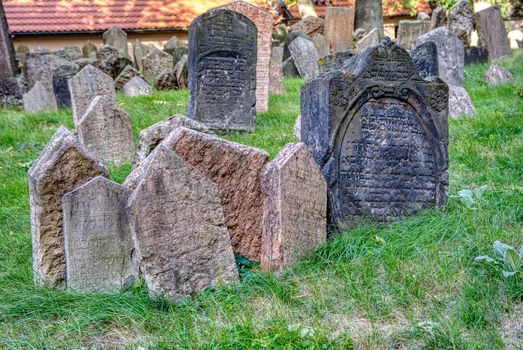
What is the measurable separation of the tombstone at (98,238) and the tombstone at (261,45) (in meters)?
6.36

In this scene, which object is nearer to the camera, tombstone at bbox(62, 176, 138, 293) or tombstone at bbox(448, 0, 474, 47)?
tombstone at bbox(62, 176, 138, 293)

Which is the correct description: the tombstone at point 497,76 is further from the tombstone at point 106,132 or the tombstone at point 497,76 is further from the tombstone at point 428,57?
the tombstone at point 106,132

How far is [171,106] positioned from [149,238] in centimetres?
676

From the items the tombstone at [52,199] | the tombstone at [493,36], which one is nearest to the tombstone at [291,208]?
the tombstone at [52,199]

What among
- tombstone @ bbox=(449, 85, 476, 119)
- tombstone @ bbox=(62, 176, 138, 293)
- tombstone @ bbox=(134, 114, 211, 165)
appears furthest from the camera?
tombstone @ bbox=(449, 85, 476, 119)

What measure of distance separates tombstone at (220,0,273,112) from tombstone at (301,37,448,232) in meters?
5.11

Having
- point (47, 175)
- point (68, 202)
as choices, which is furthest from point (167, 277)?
point (47, 175)

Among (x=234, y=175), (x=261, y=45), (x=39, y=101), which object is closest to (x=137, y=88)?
(x=39, y=101)

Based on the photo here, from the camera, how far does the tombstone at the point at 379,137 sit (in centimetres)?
502

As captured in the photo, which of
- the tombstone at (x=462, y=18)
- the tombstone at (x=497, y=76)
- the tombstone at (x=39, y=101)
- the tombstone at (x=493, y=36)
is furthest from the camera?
the tombstone at (x=462, y=18)

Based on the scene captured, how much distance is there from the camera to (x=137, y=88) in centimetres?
1188

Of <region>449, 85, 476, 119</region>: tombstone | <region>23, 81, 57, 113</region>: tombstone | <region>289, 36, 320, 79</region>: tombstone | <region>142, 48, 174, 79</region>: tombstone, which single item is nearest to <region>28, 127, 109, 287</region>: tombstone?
<region>449, 85, 476, 119</region>: tombstone

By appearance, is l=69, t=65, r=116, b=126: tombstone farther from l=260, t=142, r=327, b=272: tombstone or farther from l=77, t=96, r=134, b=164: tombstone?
l=260, t=142, r=327, b=272: tombstone

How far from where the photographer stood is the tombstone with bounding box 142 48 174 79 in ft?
49.7
